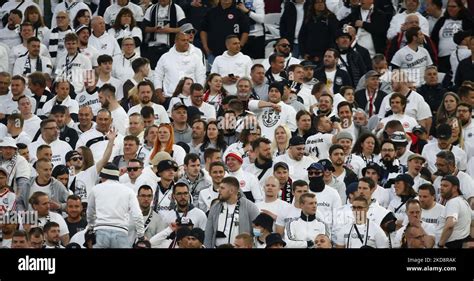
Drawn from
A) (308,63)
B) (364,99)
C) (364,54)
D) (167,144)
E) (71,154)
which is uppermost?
(364,54)

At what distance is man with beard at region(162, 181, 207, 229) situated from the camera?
20578 millimetres

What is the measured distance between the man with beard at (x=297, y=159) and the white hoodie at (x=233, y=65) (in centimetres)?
324

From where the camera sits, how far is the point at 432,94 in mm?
24766

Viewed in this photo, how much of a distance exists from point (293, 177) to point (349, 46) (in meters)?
4.24

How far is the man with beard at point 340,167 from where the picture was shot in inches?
856

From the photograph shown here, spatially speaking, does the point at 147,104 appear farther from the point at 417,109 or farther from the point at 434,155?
the point at 434,155

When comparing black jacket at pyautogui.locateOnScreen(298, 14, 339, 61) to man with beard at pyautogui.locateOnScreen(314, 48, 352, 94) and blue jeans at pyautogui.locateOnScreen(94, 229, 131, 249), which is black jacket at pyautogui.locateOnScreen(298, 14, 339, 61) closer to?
man with beard at pyautogui.locateOnScreen(314, 48, 352, 94)

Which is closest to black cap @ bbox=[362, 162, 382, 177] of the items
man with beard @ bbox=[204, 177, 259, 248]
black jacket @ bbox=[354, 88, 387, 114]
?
man with beard @ bbox=[204, 177, 259, 248]

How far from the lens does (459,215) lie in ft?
68.5

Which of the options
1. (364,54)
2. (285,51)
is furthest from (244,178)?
(364,54)

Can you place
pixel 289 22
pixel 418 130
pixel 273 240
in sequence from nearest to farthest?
pixel 273 240 < pixel 418 130 < pixel 289 22

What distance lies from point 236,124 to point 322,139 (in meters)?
1.13

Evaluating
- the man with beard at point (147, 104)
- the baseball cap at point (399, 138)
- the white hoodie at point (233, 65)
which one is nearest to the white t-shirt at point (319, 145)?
the baseball cap at point (399, 138)
